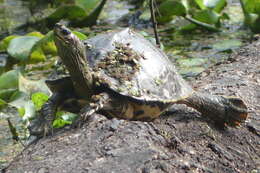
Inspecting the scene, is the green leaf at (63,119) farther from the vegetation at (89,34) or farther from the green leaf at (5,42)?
the green leaf at (5,42)

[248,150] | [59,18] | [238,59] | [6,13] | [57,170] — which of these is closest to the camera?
[57,170]

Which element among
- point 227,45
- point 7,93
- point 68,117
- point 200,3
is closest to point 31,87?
point 7,93

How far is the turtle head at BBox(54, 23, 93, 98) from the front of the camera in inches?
92.4

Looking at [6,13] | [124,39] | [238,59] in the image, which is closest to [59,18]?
[6,13]

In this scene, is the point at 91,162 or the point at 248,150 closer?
the point at 91,162

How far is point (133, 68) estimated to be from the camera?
253 cm

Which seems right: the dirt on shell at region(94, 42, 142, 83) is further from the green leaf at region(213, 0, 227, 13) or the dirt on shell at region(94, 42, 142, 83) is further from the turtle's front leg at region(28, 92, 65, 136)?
the green leaf at region(213, 0, 227, 13)

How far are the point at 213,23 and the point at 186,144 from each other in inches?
134

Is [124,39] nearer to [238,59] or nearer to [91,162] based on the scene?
[91,162]

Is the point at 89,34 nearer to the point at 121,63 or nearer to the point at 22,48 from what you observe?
the point at 22,48

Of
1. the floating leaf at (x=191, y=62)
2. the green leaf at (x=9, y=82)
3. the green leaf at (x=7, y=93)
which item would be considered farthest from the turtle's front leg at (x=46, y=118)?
the floating leaf at (x=191, y=62)

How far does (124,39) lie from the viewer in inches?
105

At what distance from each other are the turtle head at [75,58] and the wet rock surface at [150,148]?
188 millimetres

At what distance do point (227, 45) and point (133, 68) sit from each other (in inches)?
110
